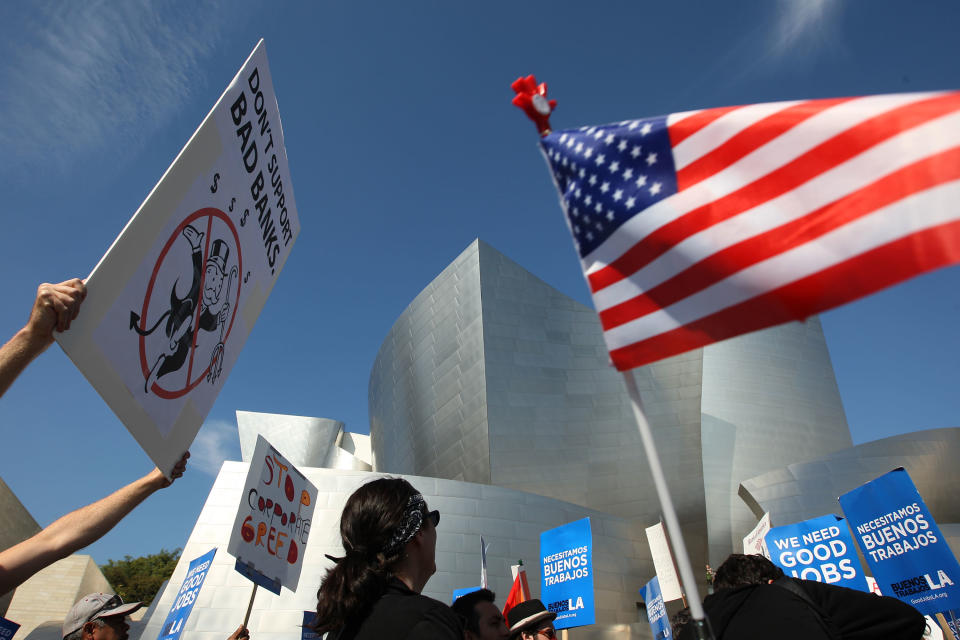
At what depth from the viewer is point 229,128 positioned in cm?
247

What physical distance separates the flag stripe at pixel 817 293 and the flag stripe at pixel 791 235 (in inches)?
4.6

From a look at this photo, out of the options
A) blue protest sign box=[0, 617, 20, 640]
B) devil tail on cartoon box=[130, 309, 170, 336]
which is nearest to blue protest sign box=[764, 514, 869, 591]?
devil tail on cartoon box=[130, 309, 170, 336]

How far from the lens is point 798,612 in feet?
6.37

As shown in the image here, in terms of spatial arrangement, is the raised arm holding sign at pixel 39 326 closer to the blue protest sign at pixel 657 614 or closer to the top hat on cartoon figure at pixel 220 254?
the top hat on cartoon figure at pixel 220 254

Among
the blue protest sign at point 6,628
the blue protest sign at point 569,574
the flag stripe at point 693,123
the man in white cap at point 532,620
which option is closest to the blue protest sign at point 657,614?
the blue protest sign at point 569,574

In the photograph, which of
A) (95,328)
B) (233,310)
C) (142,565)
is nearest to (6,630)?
(233,310)

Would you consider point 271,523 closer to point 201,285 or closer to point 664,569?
point 201,285

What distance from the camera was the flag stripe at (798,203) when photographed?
5.33ft

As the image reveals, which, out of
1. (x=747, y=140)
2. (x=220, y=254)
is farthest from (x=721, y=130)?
(x=220, y=254)

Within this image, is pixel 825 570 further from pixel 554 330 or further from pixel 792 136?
pixel 554 330

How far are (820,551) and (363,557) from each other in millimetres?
6334

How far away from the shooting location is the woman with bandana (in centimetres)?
142

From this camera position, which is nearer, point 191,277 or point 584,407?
point 191,277

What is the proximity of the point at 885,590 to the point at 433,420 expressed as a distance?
1204 centimetres
